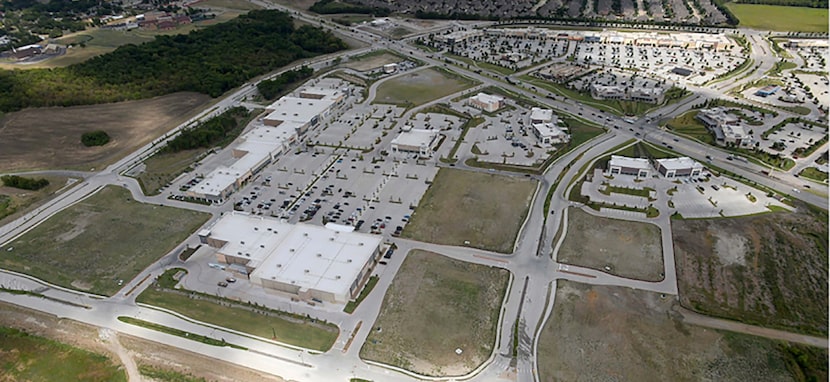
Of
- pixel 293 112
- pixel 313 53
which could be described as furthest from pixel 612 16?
pixel 293 112

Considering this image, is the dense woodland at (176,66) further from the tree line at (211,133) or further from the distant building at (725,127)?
the distant building at (725,127)

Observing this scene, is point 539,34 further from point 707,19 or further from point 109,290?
point 109,290

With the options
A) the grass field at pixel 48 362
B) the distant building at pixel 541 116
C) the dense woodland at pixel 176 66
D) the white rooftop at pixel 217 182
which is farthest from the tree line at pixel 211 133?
the distant building at pixel 541 116

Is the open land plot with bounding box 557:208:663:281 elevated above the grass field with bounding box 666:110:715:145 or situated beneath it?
situated beneath

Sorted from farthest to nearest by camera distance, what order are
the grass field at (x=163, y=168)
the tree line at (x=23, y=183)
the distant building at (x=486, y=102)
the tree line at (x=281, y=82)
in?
the tree line at (x=281, y=82) < the distant building at (x=486, y=102) < the grass field at (x=163, y=168) < the tree line at (x=23, y=183)

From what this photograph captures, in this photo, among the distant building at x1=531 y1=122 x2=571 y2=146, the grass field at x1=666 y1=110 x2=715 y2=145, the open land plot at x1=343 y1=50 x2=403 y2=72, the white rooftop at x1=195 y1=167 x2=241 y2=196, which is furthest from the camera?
the open land plot at x1=343 y1=50 x2=403 y2=72

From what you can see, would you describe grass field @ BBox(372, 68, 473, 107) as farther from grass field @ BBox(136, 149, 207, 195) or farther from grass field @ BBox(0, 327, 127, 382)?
grass field @ BBox(0, 327, 127, 382)

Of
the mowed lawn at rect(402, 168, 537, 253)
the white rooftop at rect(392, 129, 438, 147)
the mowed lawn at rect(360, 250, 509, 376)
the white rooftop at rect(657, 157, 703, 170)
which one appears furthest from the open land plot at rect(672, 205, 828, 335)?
the white rooftop at rect(392, 129, 438, 147)
